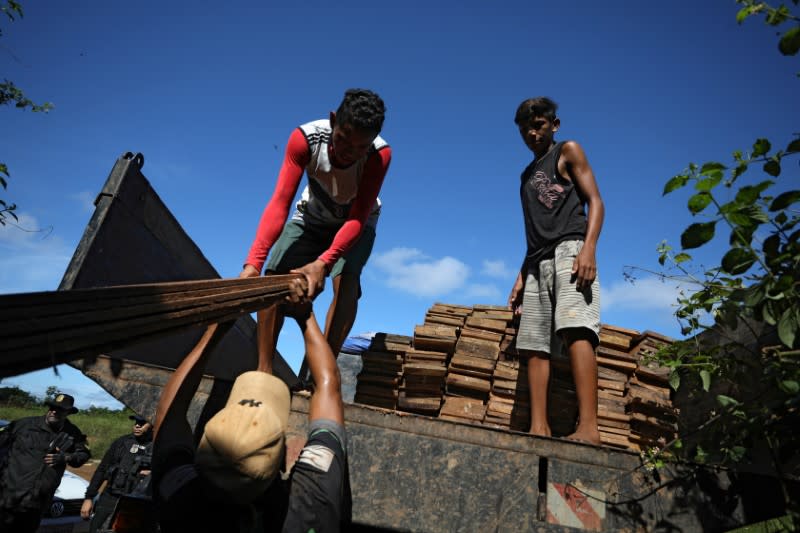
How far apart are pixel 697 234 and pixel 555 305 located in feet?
4.98

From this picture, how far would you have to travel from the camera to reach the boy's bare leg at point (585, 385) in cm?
270

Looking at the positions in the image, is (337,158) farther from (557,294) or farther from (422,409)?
(422,409)

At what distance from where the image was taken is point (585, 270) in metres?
3.17

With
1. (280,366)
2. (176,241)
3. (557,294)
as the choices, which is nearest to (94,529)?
(280,366)

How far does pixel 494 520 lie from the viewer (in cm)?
203

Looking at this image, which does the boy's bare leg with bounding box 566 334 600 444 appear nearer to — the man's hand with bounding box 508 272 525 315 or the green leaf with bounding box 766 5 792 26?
the man's hand with bounding box 508 272 525 315

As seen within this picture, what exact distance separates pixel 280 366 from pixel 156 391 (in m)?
2.86

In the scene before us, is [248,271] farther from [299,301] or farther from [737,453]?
[737,453]

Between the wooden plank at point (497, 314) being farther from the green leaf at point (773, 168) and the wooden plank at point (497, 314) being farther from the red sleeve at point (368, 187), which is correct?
the green leaf at point (773, 168)

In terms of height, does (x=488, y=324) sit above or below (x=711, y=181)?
above

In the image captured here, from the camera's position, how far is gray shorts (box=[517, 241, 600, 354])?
10.0ft

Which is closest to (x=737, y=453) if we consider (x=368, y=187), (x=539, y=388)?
(x=539, y=388)

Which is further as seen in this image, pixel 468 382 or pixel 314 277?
pixel 468 382

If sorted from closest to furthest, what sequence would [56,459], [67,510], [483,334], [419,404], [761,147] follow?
[761,147], [419,404], [483,334], [56,459], [67,510]
